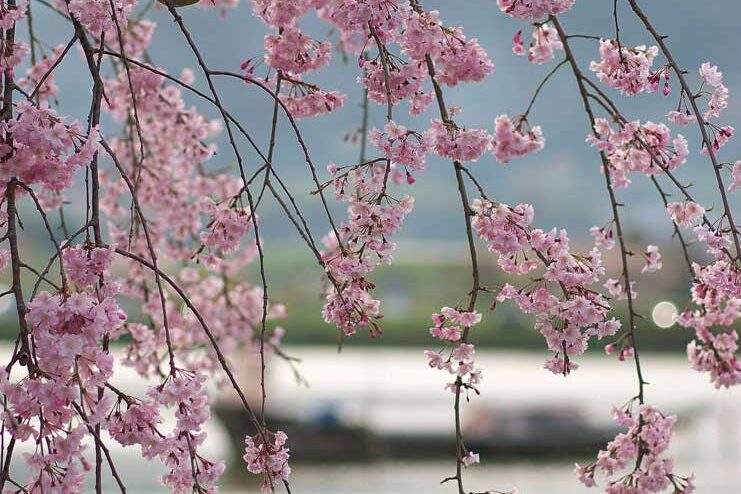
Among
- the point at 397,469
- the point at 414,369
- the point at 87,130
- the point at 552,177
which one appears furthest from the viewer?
the point at 552,177

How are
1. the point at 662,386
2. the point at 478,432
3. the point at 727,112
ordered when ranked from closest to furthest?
the point at 727,112 → the point at 478,432 → the point at 662,386

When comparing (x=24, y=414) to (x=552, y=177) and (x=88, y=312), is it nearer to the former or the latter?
(x=88, y=312)

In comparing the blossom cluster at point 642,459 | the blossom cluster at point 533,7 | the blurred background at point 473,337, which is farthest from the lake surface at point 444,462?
the blossom cluster at point 533,7

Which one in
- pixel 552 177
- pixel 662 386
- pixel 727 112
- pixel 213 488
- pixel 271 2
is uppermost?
pixel 552 177

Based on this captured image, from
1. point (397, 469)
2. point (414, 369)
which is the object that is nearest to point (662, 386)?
point (414, 369)

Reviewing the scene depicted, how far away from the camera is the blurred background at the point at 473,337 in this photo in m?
1.42

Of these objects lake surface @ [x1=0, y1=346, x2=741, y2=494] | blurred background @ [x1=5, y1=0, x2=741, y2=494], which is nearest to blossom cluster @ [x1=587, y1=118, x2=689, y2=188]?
blurred background @ [x1=5, y1=0, x2=741, y2=494]

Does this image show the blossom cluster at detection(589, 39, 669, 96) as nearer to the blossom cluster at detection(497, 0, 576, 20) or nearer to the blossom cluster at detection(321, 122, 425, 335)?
the blossom cluster at detection(497, 0, 576, 20)

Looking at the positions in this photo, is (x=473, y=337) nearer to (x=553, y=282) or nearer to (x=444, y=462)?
(x=553, y=282)

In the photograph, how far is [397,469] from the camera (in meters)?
7.82

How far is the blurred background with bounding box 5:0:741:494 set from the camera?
4.67 ft

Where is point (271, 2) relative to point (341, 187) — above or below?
above

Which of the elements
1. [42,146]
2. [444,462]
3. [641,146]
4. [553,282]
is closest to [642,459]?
[553,282]

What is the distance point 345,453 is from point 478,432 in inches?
36.9
